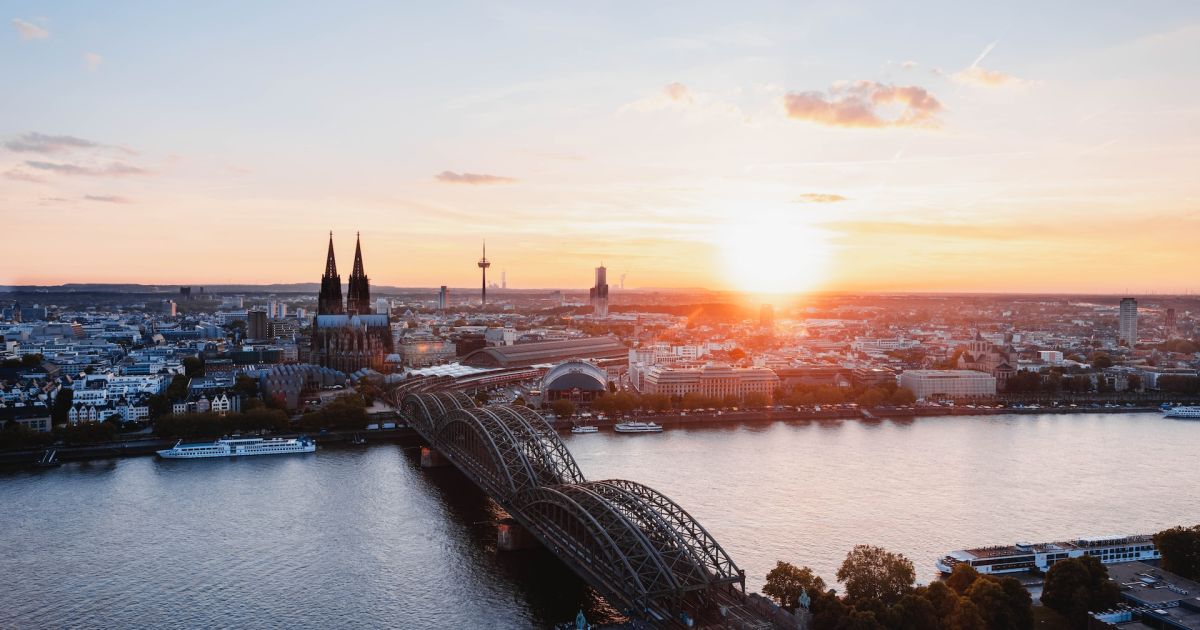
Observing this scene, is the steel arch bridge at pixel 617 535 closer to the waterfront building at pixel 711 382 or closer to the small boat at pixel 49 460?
the small boat at pixel 49 460

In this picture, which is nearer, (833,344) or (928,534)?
(928,534)

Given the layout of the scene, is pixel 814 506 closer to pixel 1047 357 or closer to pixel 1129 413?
pixel 1129 413

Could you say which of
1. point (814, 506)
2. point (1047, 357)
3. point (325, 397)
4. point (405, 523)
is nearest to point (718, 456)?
point (814, 506)

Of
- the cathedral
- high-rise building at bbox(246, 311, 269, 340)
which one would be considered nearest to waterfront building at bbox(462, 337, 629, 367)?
the cathedral

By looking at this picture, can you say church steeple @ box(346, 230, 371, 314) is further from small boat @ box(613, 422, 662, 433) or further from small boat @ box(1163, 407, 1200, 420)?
small boat @ box(1163, 407, 1200, 420)

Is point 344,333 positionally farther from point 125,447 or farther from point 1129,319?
point 1129,319
